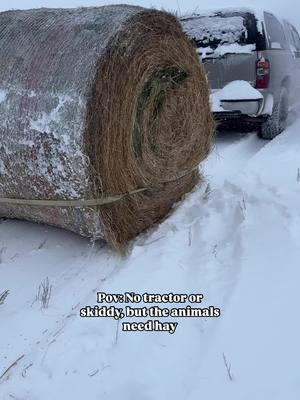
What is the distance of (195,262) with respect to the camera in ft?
9.71

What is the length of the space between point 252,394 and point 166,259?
1183 mm

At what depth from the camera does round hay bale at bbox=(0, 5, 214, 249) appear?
9.12 feet

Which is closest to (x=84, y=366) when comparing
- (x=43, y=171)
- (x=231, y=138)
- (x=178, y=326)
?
(x=178, y=326)

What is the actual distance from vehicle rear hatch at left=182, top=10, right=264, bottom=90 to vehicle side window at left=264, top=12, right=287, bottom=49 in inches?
13.2

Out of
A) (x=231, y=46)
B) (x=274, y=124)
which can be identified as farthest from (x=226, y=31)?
(x=274, y=124)

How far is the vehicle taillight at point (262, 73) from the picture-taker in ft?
18.9

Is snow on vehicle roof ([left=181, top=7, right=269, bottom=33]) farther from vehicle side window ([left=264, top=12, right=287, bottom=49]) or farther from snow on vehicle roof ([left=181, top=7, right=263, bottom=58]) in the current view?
vehicle side window ([left=264, top=12, right=287, bottom=49])

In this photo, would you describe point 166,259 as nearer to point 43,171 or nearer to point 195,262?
point 195,262

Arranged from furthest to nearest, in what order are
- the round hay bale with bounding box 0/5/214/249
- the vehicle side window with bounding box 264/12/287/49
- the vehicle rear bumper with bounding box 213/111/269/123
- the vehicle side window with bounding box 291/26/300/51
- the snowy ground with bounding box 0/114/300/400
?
the vehicle side window with bounding box 291/26/300/51 < the vehicle side window with bounding box 264/12/287/49 < the vehicle rear bumper with bounding box 213/111/269/123 < the round hay bale with bounding box 0/5/214/249 < the snowy ground with bounding box 0/114/300/400

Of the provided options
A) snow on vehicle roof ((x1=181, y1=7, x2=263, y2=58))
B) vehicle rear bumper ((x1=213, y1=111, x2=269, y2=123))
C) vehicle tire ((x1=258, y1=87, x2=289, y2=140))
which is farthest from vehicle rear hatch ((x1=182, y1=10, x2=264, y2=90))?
vehicle tire ((x1=258, y1=87, x2=289, y2=140))

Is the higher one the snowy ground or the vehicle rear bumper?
the snowy ground

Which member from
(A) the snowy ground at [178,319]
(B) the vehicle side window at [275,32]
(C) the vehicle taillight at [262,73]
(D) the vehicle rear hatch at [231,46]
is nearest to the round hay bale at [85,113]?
(A) the snowy ground at [178,319]

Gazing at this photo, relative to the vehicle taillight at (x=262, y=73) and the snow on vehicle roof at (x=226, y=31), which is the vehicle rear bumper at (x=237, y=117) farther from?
the snow on vehicle roof at (x=226, y=31)

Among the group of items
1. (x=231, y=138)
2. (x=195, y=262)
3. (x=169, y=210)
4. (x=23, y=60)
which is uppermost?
(x=23, y=60)
